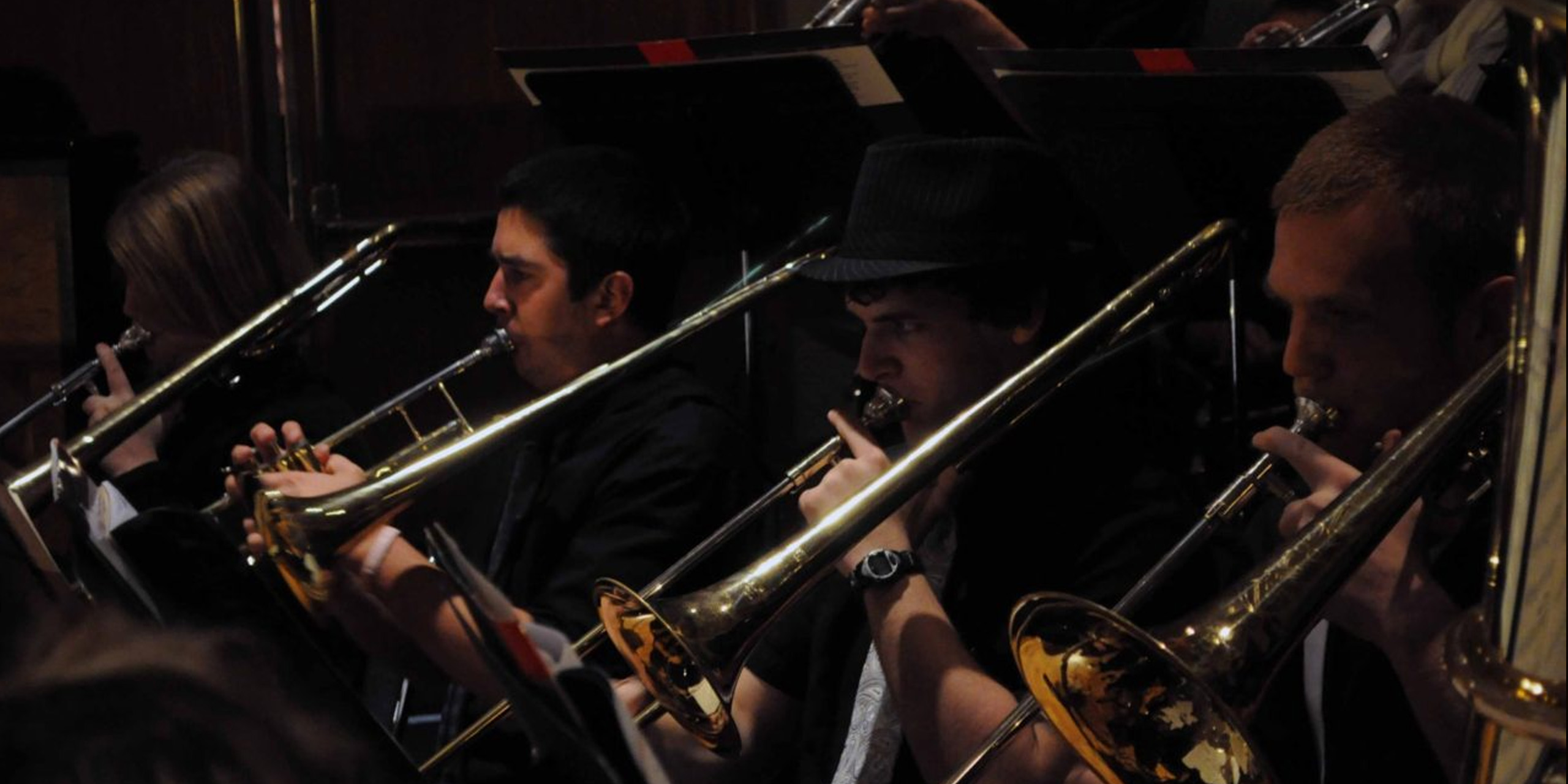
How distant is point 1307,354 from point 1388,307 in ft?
0.29

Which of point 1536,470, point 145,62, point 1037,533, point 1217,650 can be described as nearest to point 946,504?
point 1037,533

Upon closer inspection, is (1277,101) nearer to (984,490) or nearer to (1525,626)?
(984,490)

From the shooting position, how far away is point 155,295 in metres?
3.46

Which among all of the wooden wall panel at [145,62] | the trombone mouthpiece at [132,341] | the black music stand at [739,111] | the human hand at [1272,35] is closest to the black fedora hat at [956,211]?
the black music stand at [739,111]

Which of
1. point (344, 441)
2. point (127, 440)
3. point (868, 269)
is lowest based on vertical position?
point (127, 440)

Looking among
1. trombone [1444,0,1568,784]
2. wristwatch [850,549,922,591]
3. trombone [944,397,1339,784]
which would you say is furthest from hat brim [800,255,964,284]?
trombone [1444,0,1568,784]

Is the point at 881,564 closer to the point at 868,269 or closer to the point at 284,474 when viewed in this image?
the point at 868,269

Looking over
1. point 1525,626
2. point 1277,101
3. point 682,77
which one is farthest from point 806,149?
point 1525,626

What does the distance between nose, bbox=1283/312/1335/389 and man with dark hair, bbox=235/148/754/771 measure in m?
0.99

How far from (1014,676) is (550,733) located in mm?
1030

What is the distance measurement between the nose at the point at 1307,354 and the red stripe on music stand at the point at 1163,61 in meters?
0.47

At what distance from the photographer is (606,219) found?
9.62ft

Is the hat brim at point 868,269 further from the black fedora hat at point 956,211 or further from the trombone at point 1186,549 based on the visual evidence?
the trombone at point 1186,549

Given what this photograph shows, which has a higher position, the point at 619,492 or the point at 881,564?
the point at 881,564
